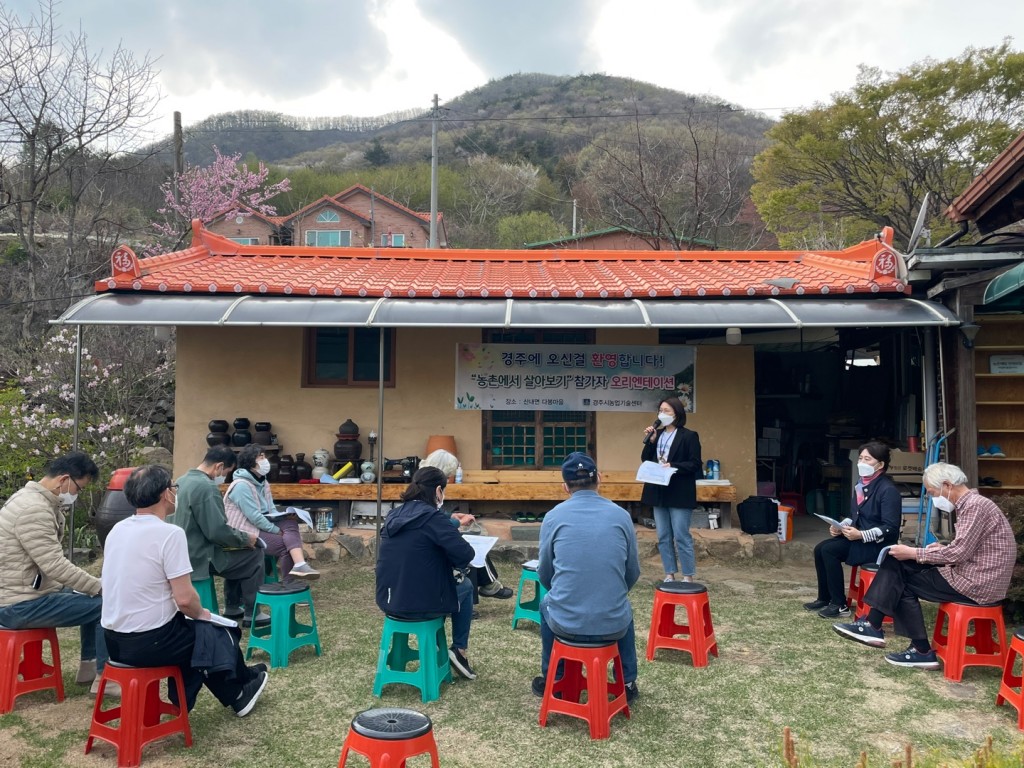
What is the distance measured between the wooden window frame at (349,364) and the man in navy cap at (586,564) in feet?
16.4

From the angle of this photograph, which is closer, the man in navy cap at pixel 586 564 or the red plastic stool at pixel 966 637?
the man in navy cap at pixel 586 564

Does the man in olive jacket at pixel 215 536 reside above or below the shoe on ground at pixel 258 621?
above

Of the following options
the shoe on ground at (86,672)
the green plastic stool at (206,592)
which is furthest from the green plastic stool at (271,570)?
the shoe on ground at (86,672)

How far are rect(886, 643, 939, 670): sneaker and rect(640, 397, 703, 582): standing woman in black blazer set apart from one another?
5.68 ft

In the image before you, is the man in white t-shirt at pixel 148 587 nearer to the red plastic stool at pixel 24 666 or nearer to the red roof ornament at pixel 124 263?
the red plastic stool at pixel 24 666

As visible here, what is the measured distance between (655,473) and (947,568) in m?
2.20

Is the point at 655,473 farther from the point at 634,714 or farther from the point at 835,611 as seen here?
the point at 634,714

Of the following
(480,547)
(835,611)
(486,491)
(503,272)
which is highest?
(503,272)

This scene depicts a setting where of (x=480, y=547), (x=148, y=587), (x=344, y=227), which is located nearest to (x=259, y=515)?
(x=480, y=547)

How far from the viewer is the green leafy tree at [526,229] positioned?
105ft

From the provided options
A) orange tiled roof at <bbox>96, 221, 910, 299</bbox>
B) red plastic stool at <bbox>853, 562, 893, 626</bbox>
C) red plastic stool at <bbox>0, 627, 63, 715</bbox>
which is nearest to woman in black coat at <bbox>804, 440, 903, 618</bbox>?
red plastic stool at <bbox>853, 562, 893, 626</bbox>

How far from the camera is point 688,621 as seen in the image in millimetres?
4875

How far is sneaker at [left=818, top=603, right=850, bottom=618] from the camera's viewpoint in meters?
5.86

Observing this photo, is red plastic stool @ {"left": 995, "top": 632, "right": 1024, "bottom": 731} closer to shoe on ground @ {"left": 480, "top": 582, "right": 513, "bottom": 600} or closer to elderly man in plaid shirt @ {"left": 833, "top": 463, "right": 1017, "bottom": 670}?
elderly man in plaid shirt @ {"left": 833, "top": 463, "right": 1017, "bottom": 670}
